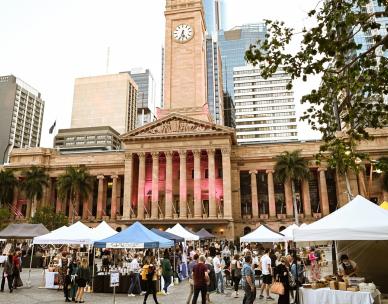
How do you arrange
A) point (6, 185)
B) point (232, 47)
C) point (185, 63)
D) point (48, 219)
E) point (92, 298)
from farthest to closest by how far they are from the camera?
1. point (232, 47)
2. point (185, 63)
3. point (6, 185)
4. point (48, 219)
5. point (92, 298)

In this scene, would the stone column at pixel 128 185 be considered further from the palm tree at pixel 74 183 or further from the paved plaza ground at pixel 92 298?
the paved plaza ground at pixel 92 298

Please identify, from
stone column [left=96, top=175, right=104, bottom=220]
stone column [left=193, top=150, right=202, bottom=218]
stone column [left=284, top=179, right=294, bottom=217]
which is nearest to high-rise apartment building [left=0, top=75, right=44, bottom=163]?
stone column [left=96, top=175, right=104, bottom=220]

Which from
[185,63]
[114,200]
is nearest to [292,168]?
[185,63]

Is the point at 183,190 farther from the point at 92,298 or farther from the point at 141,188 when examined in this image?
the point at 92,298

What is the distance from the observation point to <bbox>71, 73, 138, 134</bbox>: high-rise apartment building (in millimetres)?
168000

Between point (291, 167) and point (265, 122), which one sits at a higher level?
point (265, 122)

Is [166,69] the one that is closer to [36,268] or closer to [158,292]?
[36,268]

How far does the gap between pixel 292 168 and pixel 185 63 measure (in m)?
26.2

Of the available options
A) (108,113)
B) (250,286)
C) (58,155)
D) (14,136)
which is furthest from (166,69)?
(14,136)

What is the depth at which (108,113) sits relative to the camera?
6678 inches

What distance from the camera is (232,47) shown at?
160500 millimetres

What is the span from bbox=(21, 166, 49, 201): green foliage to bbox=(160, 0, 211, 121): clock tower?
22.7 metres

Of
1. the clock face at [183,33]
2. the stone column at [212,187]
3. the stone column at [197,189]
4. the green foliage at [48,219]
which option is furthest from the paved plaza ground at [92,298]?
the clock face at [183,33]

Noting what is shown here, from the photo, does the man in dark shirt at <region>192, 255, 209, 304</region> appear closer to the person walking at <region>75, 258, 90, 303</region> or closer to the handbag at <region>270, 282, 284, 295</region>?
the handbag at <region>270, 282, 284, 295</region>
